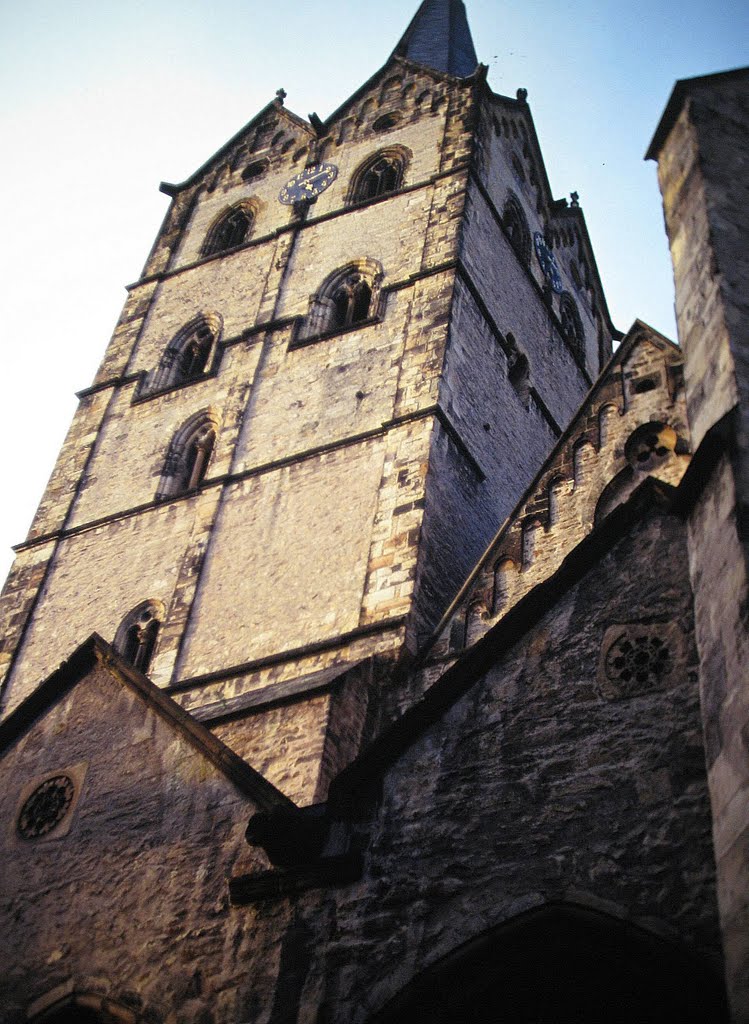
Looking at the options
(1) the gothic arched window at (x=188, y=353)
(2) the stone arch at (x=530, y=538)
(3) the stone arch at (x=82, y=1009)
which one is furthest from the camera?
(1) the gothic arched window at (x=188, y=353)

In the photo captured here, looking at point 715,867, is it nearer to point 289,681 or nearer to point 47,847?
point 47,847

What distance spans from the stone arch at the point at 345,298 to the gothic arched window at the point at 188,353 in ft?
6.65

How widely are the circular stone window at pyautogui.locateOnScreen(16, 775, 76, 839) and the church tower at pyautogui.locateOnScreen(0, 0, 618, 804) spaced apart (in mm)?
3711

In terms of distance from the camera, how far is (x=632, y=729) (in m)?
5.89

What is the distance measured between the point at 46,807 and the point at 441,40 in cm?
2400

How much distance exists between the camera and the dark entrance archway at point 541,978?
5.27 meters

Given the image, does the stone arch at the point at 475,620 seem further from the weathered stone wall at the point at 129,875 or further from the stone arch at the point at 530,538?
the weathered stone wall at the point at 129,875

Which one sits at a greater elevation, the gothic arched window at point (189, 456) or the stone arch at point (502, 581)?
the gothic arched window at point (189, 456)

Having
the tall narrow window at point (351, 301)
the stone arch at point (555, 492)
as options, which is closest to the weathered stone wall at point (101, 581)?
the tall narrow window at point (351, 301)

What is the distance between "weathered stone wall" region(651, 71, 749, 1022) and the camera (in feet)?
16.0

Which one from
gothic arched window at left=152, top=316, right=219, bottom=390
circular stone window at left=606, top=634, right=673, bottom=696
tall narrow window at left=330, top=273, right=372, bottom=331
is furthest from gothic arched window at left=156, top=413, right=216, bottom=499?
circular stone window at left=606, top=634, right=673, bottom=696

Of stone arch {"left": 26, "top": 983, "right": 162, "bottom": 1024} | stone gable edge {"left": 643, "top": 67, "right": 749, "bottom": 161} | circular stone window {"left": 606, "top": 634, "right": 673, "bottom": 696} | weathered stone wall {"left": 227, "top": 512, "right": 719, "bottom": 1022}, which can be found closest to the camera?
weathered stone wall {"left": 227, "top": 512, "right": 719, "bottom": 1022}

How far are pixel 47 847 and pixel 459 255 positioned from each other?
12.6 meters

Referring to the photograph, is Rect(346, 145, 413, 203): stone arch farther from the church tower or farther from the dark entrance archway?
the dark entrance archway
